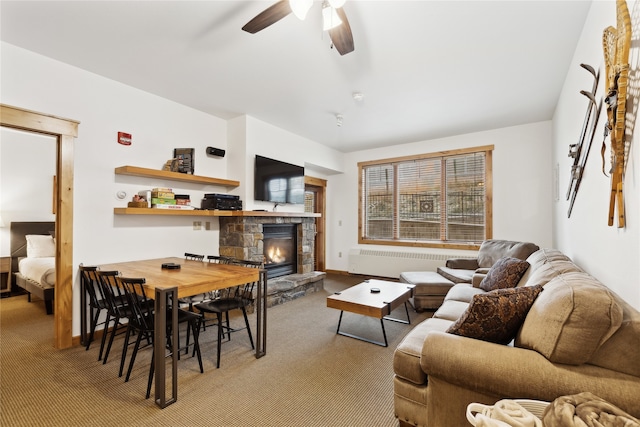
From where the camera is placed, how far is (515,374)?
1250 mm

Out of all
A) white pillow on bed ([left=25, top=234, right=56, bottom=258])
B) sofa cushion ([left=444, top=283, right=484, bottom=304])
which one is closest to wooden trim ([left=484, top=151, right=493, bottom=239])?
sofa cushion ([left=444, top=283, right=484, bottom=304])

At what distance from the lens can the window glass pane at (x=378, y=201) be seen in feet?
19.3

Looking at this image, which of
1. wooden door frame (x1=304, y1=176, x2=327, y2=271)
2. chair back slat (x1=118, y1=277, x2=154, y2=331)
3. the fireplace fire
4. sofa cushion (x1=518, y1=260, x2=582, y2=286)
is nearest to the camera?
sofa cushion (x1=518, y1=260, x2=582, y2=286)

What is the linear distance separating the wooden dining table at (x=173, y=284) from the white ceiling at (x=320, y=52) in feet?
6.43

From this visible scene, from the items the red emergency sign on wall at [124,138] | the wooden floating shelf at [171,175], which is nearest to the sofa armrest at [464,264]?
the wooden floating shelf at [171,175]

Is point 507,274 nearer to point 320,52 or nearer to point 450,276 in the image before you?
point 450,276

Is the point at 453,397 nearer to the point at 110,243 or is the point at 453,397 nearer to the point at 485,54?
the point at 485,54

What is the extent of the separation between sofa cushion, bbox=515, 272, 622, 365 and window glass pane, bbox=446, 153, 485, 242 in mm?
3896

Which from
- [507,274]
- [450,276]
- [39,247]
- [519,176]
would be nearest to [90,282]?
[39,247]

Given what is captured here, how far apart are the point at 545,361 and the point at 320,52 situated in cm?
264

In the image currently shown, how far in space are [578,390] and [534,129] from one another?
449 cm

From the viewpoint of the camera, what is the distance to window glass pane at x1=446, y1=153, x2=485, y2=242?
196 inches

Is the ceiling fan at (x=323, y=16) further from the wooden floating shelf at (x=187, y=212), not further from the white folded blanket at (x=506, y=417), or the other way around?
the wooden floating shelf at (x=187, y=212)

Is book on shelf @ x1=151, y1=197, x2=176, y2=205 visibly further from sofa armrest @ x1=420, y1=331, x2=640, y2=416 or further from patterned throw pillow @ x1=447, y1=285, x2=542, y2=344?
patterned throw pillow @ x1=447, y1=285, x2=542, y2=344
